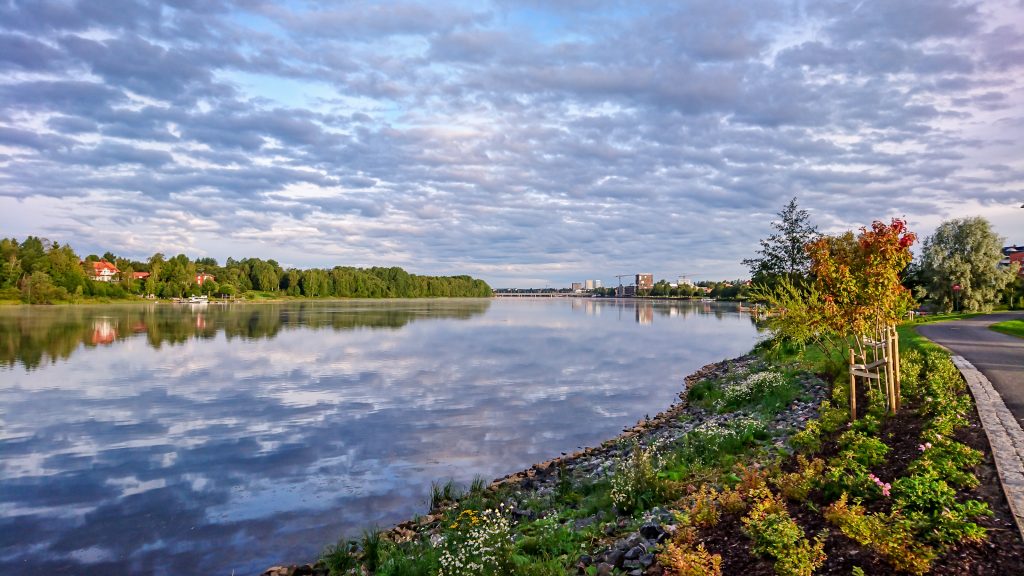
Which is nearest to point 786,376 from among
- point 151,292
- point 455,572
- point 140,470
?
point 455,572

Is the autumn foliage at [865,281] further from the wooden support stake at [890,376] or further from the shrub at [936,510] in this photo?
the shrub at [936,510]

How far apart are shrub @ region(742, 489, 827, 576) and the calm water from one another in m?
7.96

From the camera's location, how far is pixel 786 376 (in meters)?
23.4

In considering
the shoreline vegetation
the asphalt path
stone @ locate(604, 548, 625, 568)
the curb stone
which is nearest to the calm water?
the shoreline vegetation

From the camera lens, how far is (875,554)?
7035 millimetres

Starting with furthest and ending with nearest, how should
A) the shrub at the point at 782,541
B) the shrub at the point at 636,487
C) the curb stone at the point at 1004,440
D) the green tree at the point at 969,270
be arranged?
1. the green tree at the point at 969,270
2. the shrub at the point at 636,487
3. the curb stone at the point at 1004,440
4. the shrub at the point at 782,541

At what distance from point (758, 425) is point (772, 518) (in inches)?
328

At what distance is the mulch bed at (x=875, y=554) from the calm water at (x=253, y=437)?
7.65m

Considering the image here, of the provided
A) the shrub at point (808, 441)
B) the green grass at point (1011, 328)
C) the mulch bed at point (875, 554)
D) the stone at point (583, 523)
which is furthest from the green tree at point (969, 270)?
the stone at point (583, 523)

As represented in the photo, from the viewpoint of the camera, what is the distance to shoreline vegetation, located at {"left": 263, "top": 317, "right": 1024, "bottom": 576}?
280 inches

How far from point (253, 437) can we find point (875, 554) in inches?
726

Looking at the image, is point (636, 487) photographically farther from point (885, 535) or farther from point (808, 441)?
point (885, 535)

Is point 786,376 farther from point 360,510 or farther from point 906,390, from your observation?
point 360,510

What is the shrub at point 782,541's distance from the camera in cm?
677
